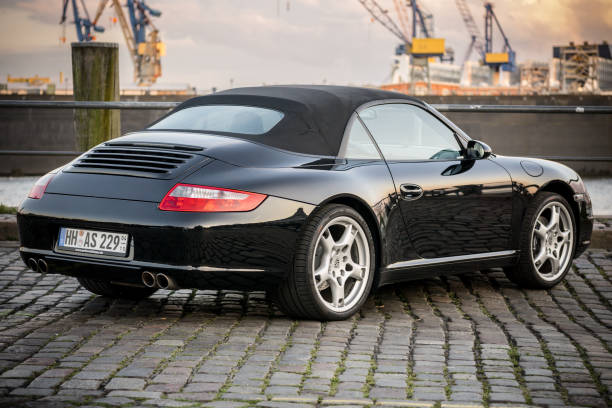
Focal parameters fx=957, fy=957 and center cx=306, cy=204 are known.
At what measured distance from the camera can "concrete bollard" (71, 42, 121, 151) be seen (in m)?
9.69

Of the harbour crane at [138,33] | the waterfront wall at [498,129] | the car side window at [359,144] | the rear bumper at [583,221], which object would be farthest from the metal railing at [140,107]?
the harbour crane at [138,33]

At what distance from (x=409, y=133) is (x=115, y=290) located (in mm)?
2076

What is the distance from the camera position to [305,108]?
18.2 feet

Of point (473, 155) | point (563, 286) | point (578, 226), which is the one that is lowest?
point (563, 286)

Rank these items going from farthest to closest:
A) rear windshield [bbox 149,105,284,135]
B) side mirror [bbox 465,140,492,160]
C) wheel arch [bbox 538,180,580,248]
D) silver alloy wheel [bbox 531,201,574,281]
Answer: wheel arch [bbox 538,180,580,248]
silver alloy wheel [bbox 531,201,574,281]
side mirror [bbox 465,140,492,160]
rear windshield [bbox 149,105,284,135]

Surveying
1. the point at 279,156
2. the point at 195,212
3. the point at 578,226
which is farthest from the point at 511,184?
the point at 195,212

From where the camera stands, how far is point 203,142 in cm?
518

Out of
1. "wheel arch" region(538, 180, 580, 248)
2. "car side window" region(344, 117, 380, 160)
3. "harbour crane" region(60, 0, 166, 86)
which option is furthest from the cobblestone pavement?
"harbour crane" region(60, 0, 166, 86)

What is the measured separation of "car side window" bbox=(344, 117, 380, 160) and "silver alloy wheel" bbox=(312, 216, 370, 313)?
48 centimetres

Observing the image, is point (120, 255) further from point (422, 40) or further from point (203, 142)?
point (422, 40)

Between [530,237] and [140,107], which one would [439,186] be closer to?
[530,237]

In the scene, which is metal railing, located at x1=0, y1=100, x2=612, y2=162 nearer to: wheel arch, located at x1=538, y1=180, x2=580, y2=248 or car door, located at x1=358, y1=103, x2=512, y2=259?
wheel arch, located at x1=538, y1=180, x2=580, y2=248

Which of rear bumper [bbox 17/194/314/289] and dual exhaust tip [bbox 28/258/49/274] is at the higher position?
rear bumper [bbox 17/194/314/289]

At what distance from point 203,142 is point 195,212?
1.91 ft
